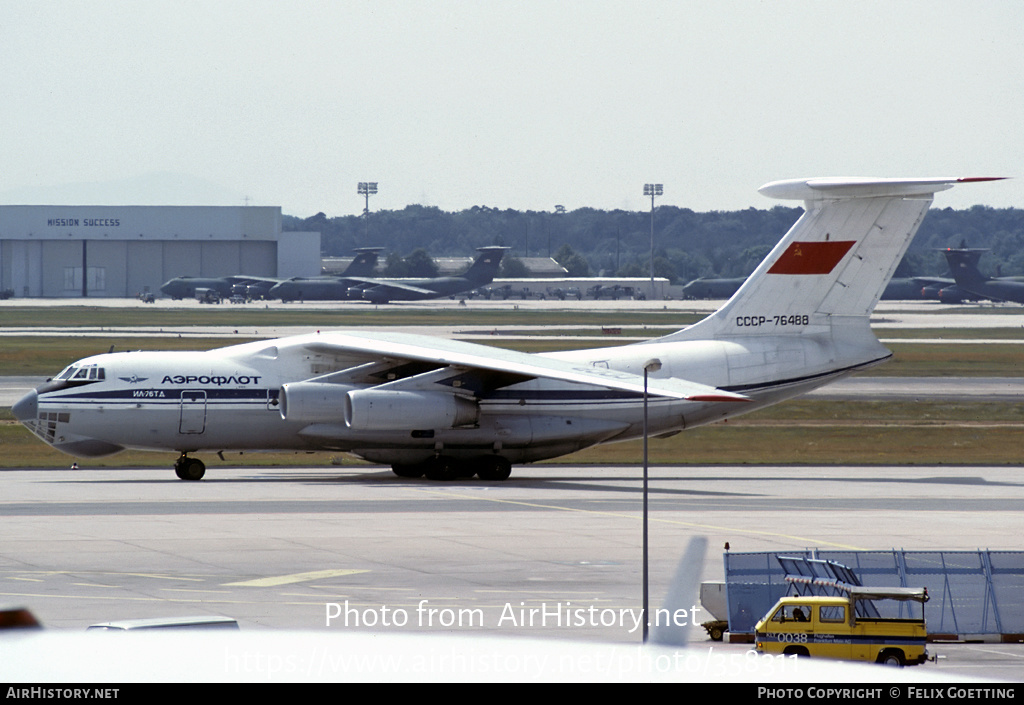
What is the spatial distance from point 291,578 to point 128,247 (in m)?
170

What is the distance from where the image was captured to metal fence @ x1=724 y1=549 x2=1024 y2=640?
742 inches

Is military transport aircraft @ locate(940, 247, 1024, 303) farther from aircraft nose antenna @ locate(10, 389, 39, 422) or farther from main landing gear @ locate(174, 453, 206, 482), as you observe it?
aircraft nose antenna @ locate(10, 389, 39, 422)

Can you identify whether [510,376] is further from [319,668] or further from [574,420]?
[319,668]

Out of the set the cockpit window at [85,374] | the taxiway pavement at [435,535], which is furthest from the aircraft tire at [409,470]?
the cockpit window at [85,374]

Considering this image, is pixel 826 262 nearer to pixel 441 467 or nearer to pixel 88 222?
pixel 441 467

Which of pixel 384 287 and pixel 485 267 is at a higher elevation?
pixel 485 267

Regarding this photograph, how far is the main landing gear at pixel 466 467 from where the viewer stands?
1464 inches

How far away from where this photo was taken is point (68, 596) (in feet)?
65.8

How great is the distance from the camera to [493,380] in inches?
1448

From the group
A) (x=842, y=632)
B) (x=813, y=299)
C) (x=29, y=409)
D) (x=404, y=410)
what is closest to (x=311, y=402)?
(x=404, y=410)

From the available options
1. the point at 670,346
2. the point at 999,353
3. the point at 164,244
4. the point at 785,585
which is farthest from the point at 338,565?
the point at 164,244


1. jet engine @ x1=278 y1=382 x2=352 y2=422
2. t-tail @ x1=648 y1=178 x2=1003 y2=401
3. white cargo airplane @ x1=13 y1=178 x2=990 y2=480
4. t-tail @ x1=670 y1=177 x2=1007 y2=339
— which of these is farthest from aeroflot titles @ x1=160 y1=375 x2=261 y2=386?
t-tail @ x1=670 y1=177 x2=1007 y2=339

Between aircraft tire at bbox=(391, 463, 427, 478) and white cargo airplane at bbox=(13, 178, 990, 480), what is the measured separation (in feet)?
0.22

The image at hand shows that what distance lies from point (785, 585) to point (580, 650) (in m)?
14.8
